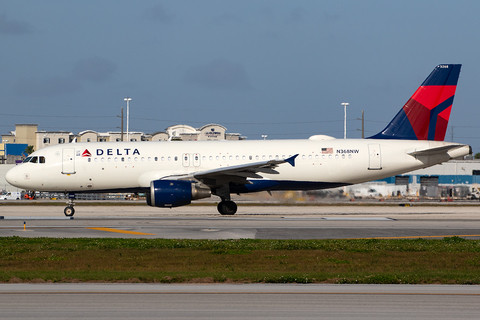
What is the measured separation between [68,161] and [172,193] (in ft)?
22.4

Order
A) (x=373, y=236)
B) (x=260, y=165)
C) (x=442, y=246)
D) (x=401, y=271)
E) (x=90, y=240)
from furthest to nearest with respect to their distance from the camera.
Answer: (x=260, y=165)
(x=373, y=236)
(x=90, y=240)
(x=442, y=246)
(x=401, y=271)

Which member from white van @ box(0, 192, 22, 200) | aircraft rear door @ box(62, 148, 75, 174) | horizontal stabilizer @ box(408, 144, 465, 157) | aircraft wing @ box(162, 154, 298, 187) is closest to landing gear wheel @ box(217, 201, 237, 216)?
aircraft wing @ box(162, 154, 298, 187)

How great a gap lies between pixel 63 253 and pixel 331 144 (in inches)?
722

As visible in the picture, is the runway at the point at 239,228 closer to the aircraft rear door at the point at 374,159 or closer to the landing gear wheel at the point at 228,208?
the landing gear wheel at the point at 228,208

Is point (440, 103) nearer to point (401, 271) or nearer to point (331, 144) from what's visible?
point (331, 144)

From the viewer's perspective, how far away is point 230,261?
44.6 feet

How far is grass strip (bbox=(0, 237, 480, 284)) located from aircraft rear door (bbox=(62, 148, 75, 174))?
1135 cm

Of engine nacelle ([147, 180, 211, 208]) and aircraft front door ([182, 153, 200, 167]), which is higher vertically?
aircraft front door ([182, 153, 200, 167])

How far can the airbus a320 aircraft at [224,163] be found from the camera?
93.7 feet

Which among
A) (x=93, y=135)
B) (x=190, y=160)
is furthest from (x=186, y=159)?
(x=93, y=135)

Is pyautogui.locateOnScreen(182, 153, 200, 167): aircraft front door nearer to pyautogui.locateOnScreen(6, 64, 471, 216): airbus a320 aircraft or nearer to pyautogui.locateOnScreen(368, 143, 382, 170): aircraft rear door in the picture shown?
pyautogui.locateOnScreen(6, 64, 471, 216): airbus a320 aircraft
